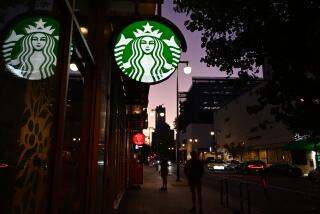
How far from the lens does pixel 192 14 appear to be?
9039mm

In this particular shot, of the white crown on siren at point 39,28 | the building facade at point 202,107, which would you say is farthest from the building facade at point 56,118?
the building facade at point 202,107

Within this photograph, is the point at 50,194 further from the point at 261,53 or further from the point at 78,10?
the point at 261,53

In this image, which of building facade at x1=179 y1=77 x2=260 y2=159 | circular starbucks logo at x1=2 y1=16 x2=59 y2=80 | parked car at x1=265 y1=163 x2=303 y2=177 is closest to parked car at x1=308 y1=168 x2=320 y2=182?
parked car at x1=265 y1=163 x2=303 y2=177

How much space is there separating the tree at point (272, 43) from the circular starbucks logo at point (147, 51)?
3.87 metres

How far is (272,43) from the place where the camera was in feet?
25.0

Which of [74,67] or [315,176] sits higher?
[74,67]

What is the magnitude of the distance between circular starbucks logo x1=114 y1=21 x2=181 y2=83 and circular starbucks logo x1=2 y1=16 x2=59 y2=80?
1.25 m

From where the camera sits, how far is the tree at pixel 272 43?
732 centimetres

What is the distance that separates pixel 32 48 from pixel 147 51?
73.3 inches

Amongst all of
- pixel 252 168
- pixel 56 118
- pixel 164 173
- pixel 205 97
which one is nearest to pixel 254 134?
pixel 252 168

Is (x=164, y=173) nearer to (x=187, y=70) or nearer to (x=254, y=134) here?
(x=187, y=70)

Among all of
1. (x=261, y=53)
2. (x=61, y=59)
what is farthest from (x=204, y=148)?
(x=61, y=59)

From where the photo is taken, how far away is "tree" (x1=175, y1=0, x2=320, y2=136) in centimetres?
732

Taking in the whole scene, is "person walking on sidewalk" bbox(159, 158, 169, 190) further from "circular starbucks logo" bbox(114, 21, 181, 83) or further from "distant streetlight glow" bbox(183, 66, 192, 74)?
"circular starbucks logo" bbox(114, 21, 181, 83)
